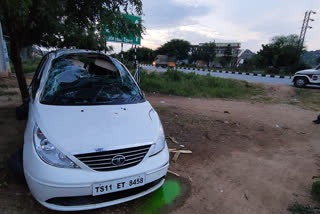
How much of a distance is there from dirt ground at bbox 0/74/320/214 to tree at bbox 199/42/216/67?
1872 inches

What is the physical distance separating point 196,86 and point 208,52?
44353mm

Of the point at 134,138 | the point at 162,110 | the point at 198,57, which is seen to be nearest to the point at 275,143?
the point at 162,110

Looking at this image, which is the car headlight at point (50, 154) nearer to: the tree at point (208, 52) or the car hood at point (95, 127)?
the car hood at point (95, 127)

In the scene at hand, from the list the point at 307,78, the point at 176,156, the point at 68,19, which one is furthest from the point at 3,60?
the point at 307,78

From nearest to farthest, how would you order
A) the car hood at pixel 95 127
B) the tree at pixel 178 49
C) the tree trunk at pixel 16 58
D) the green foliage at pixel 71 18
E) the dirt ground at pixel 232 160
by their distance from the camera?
the car hood at pixel 95 127
the dirt ground at pixel 232 160
the green foliage at pixel 71 18
the tree trunk at pixel 16 58
the tree at pixel 178 49

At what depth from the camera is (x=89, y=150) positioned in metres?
1.69

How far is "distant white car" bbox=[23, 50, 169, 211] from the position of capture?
163 cm

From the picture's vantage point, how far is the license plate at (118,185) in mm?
1643

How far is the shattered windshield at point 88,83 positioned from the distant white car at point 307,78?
11836 millimetres

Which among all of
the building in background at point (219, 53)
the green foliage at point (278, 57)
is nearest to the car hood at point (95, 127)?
the green foliage at point (278, 57)

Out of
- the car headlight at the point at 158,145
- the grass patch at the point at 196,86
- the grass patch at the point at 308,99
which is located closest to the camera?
the car headlight at the point at 158,145

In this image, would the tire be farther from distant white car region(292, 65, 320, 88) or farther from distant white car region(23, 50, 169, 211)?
distant white car region(23, 50, 169, 211)

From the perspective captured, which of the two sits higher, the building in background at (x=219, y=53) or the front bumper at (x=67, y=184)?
the building in background at (x=219, y=53)

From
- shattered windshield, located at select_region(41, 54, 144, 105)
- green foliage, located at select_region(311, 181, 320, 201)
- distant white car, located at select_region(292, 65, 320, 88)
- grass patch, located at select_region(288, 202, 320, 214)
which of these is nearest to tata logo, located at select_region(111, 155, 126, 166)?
shattered windshield, located at select_region(41, 54, 144, 105)
